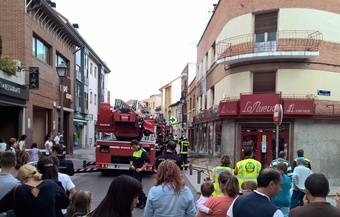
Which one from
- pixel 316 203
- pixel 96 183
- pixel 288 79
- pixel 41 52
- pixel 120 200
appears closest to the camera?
pixel 120 200

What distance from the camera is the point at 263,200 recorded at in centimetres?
454

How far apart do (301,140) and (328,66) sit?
395 cm

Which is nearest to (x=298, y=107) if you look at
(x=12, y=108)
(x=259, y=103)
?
(x=259, y=103)

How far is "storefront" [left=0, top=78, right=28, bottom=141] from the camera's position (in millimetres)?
21188

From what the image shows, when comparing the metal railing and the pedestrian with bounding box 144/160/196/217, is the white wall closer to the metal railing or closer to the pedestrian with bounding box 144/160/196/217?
the metal railing

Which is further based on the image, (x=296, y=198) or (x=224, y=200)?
(x=296, y=198)

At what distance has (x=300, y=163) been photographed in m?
11.1

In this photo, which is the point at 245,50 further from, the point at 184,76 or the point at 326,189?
the point at 184,76

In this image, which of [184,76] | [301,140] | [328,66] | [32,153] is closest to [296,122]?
[301,140]

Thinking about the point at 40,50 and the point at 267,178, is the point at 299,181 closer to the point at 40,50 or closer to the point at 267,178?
the point at 267,178

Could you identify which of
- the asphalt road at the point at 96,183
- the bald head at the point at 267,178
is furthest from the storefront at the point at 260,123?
the bald head at the point at 267,178

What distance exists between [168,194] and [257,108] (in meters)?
20.8

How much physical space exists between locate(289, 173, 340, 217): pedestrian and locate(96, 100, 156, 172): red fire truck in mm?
16331

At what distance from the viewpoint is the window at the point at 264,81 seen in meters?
25.8
